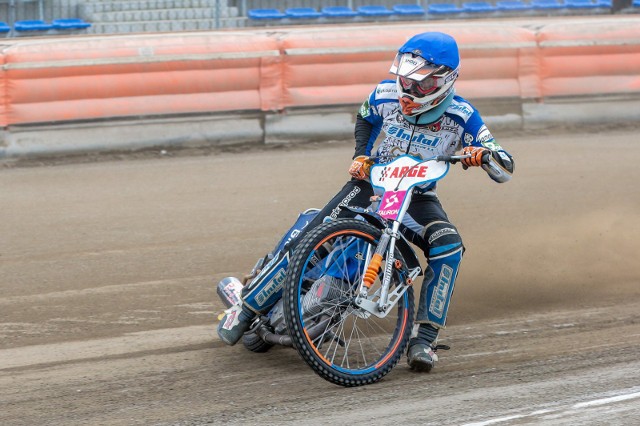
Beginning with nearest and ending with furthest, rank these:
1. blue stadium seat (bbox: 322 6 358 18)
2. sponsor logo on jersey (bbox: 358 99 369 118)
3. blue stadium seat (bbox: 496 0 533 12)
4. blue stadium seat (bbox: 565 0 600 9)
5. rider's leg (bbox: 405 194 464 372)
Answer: rider's leg (bbox: 405 194 464 372) < sponsor logo on jersey (bbox: 358 99 369 118) < blue stadium seat (bbox: 322 6 358 18) < blue stadium seat (bbox: 496 0 533 12) < blue stadium seat (bbox: 565 0 600 9)

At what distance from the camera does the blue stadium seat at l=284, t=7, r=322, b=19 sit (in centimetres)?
2227

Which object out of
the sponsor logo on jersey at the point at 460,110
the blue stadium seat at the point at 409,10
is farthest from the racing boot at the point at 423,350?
the blue stadium seat at the point at 409,10

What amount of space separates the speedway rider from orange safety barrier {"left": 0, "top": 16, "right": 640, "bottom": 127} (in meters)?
6.72

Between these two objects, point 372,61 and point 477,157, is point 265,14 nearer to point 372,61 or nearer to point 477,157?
point 372,61

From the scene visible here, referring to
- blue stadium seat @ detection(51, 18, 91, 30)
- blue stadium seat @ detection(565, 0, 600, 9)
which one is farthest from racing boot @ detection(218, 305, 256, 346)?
blue stadium seat @ detection(565, 0, 600, 9)

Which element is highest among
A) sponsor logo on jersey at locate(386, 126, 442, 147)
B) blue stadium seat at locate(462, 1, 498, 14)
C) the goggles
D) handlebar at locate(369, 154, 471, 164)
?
blue stadium seat at locate(462, 1, 498, 14)

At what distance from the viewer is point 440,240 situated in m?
5.78

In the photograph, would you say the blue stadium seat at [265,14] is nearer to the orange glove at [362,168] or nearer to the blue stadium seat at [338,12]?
the blue stadium seat at [338,12]

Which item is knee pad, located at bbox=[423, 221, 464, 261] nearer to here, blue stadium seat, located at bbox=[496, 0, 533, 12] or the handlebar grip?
the handlebar grip

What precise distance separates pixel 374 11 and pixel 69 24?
700 cm

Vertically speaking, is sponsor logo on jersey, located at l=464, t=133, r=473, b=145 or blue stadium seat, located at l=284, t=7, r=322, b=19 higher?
blue stadium seat, located at l=284, t=7, r=322, b=19

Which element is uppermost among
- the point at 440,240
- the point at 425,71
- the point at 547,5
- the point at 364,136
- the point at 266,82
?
the point at 547,5

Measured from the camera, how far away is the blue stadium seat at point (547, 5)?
81.1 feet

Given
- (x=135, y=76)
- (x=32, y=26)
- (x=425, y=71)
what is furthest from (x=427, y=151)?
(x=32, y=26)
